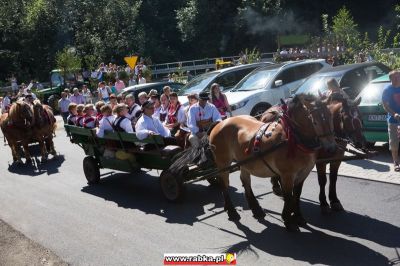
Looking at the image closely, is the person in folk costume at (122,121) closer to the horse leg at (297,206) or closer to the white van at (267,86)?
the horse leg at (297,206)

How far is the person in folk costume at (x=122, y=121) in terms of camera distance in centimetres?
939

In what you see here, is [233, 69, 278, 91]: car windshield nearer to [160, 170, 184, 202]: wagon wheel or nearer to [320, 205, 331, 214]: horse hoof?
[160, 170, 184, 202]: wagon wheel

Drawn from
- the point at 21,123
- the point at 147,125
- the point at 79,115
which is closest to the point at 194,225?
the point at 147,125

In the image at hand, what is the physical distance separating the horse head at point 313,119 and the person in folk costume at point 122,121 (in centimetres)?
402

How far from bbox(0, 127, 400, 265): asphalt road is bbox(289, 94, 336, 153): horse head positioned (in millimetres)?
1289

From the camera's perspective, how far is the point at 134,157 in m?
9.38

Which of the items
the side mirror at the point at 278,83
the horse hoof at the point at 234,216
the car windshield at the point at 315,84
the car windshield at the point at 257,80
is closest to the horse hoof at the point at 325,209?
the horse hoof at the point at 234,216

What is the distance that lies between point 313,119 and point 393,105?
11.2 ft

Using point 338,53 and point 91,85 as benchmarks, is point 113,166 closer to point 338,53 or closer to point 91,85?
point 338,53

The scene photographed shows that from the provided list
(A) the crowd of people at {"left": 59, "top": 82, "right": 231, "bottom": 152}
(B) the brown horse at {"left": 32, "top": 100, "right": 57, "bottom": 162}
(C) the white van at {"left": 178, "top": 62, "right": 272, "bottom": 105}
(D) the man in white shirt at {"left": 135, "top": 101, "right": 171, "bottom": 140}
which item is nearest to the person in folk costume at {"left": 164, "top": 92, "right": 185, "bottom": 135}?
(A) the crowd of people at {"left": 59, "top": 82, "right": 231, "bottom": 152}

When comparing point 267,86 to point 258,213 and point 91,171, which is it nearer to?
point 91,171

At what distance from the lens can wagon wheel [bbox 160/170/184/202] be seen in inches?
330

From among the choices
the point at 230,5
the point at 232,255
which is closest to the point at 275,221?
the point at 232,255

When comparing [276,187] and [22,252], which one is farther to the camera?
[276,187]
